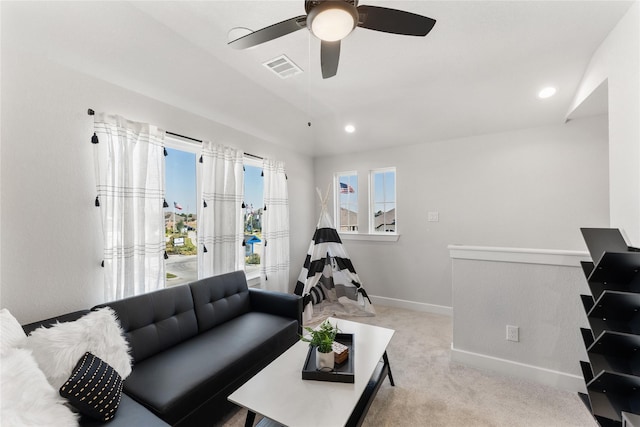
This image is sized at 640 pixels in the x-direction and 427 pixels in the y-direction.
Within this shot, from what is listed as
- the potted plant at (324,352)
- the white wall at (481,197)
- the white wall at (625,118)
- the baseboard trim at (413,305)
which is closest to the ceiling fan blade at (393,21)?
the white wall at (625,118)

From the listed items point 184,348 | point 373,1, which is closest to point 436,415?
point 184,348

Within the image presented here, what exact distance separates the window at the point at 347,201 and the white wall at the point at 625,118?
294cm

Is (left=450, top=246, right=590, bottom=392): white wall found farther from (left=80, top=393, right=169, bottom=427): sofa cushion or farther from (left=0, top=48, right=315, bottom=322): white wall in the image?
(left=0, top=48, right=315, bottom=322): white wall

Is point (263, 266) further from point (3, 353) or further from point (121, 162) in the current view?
point (3, 353)

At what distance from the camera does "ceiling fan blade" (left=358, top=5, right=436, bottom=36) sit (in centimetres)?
123

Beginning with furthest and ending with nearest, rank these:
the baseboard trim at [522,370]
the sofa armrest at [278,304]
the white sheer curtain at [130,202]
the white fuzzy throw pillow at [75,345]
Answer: the sofa armrest at [278,304] → the baseboard trim at [522,370] → the white sheer curtain at [130,202] → the white fuzzy throw pillow at [75,345]

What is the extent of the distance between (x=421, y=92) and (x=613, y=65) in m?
1.41

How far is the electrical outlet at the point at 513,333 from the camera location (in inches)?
90.8

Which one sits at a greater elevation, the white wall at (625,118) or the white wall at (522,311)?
the white wall at (625,118)

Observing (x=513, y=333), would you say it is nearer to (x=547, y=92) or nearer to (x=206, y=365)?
(x=547, y=92)

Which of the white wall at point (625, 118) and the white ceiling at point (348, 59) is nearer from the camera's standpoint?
the white wall at point (625, 118)

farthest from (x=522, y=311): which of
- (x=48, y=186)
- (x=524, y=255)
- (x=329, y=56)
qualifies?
(x=48, y=186)

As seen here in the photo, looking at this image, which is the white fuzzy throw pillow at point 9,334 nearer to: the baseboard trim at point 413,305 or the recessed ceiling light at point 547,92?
the baseboard trim at point 413,305

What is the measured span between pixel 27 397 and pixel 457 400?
251 centimetres
